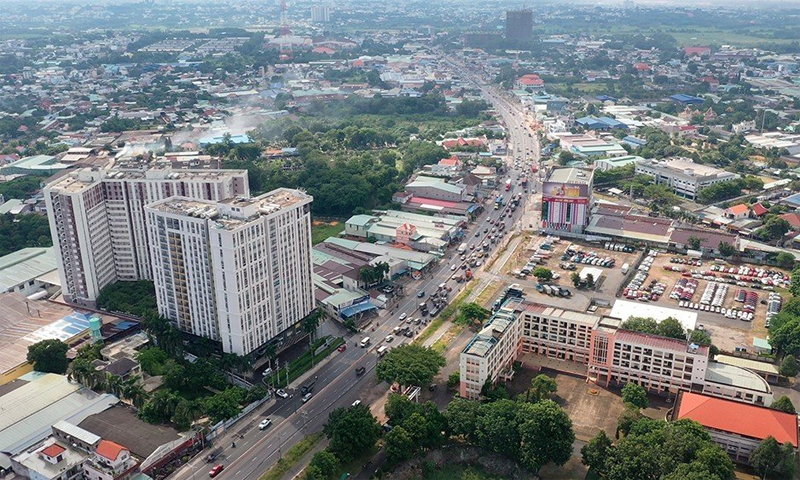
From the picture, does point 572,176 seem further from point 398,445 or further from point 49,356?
point 49,356

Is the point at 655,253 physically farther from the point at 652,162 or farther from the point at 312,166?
the point at 312,166

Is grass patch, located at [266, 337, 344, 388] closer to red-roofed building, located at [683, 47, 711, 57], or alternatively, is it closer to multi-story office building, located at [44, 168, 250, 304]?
multi-story office building, located at [44, 168, 250, 304]

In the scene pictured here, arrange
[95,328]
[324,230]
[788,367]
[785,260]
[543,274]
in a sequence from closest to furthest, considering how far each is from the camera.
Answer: [788,367] → [95,328] → [543,274] → [785,260] → [324,230]

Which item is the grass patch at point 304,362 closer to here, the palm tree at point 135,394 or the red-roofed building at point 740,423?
the palm tree at point 135,394

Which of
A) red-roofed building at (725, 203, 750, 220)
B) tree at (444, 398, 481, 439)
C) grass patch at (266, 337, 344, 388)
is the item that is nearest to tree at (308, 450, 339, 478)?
tree at (444, 398, 481, 439)

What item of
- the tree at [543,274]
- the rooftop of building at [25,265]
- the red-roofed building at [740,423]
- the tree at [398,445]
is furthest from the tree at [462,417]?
the rooftop of building at [25,265]

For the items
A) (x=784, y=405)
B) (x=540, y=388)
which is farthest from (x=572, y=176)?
(x=784, y=405)
